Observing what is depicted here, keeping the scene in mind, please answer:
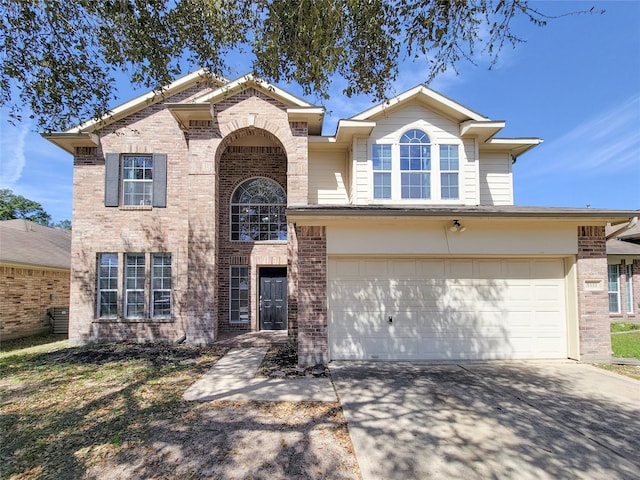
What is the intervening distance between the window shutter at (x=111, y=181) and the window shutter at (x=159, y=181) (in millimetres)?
1170

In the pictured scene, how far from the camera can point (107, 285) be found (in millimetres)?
10641

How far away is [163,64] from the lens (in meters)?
5.99

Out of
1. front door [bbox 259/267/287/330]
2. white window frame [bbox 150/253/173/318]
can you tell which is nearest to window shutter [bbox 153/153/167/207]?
white window frame [bbox 150/253/173/318]

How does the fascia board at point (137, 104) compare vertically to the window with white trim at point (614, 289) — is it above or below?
above

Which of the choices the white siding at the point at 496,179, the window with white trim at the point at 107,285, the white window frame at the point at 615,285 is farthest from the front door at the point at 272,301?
the white window frame at the point at 615,285

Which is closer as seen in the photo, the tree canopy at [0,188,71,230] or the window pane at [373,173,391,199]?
the window pane at [373,173,391,199]

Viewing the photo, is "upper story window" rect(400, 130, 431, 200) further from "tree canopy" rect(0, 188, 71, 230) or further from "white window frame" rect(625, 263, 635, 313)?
"tree canopy" rect(0, 188, 71, 230)

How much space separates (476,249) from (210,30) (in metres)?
6.91

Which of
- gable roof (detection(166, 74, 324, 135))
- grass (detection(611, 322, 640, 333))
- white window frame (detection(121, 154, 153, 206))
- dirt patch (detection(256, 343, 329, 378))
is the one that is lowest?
grass (detection(611, 322, 640, 333))

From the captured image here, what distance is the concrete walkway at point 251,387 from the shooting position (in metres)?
5.48

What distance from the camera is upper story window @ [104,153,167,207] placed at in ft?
34.9

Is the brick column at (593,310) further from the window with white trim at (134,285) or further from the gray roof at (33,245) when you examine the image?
the gray roof at (33,245)

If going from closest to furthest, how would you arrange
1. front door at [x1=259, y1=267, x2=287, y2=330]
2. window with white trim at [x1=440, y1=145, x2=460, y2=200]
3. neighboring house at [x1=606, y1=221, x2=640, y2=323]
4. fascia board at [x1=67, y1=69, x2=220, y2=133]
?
1. window with white trim at [x1=440, y1=145, x2=460, y2=200]
2. fascia board at [x1=67, y1=69, x2=220, y2=133]
3. front door at [x1=259, y1=267, x2=287, y2=330]
4. neighboring house at [x1=606, y1=221, x2=640, y2=323]

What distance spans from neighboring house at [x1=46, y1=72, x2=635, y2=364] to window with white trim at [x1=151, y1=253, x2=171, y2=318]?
43 mm
